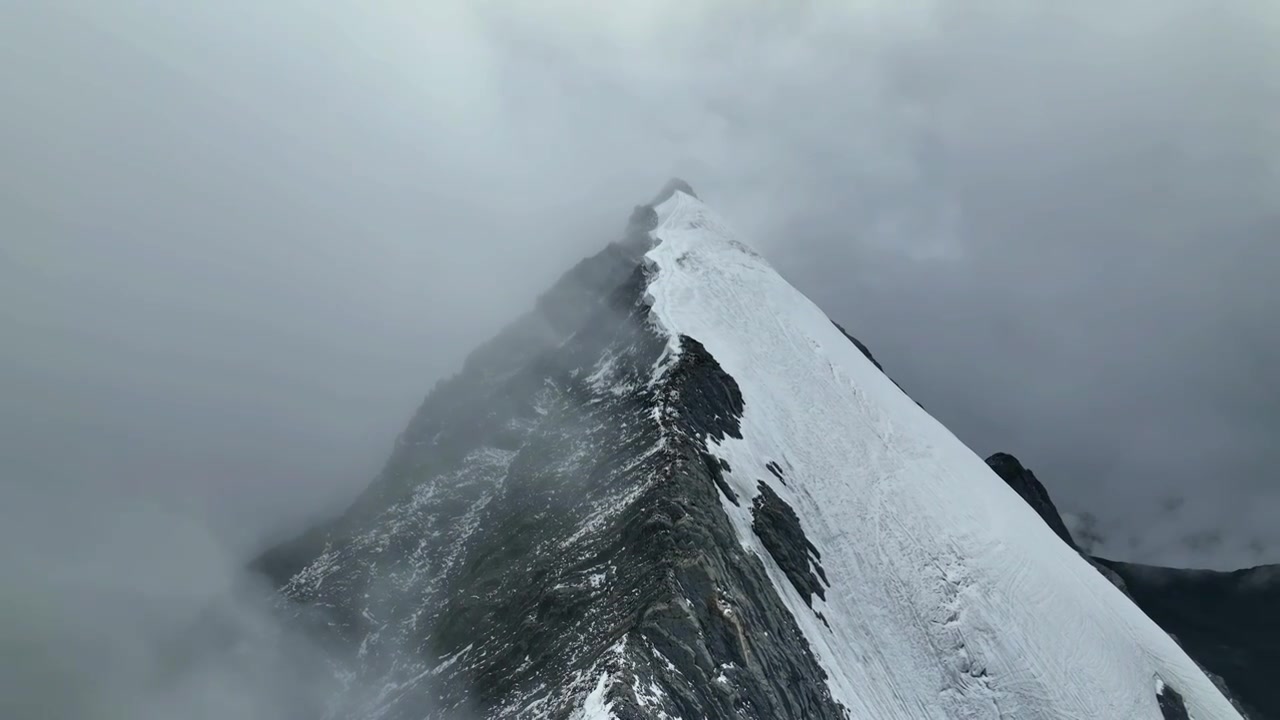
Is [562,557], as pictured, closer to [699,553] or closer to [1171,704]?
[699,553]

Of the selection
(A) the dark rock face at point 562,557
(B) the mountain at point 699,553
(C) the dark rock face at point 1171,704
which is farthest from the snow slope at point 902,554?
(A) the dark rock face at point 562,557

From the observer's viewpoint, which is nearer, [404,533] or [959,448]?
[404,533]

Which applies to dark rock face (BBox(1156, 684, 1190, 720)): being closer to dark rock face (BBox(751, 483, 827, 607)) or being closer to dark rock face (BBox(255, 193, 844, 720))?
dark rock face (BBox(751, 483, 827, 607))

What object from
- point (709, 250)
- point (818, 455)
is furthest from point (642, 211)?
point (818, 455)

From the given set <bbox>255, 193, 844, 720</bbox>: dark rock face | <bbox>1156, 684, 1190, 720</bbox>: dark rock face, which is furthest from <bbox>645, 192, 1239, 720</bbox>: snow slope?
<bbox>255, 193, 844, 720</bbox>: dark rock face

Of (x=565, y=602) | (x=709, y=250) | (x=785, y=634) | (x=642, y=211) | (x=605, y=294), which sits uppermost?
(x=642, y=211)

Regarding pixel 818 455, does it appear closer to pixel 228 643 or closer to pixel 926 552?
pixel 926 552

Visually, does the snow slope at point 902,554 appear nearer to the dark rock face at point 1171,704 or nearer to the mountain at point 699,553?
the mountain at point 699,553
